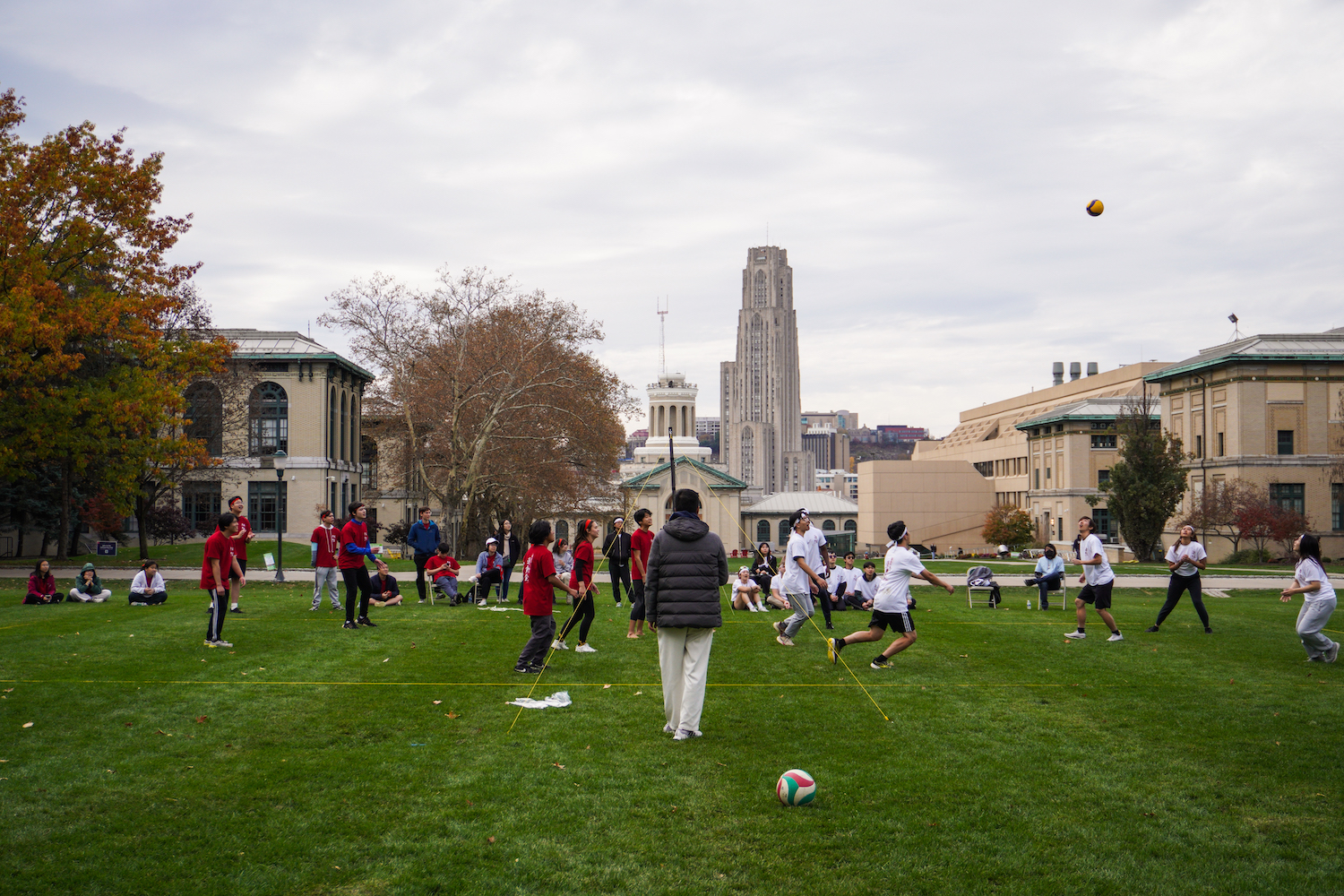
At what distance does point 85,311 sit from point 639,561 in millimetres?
19695

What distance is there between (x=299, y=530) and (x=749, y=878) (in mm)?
50979

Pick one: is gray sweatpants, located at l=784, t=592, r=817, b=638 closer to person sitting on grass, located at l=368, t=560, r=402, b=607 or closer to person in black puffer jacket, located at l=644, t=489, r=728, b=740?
person in black puffer jacket, located at l=644, t=489, r=728, b=740

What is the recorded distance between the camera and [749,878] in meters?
5.17

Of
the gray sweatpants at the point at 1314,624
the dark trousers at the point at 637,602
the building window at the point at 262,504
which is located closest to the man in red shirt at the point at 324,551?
the dark trousers at the point at 637,602

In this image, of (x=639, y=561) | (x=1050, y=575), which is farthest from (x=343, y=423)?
(x=1050, y=575)

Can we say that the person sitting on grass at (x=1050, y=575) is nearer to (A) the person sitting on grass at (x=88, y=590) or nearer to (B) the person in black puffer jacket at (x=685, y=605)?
(B) the person in black puffer jacket at (x=685, y=605)

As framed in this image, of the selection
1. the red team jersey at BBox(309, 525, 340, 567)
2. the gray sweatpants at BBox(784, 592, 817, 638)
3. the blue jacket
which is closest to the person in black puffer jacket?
the gray sweatpants at BBox(784, 592, 817, 638)

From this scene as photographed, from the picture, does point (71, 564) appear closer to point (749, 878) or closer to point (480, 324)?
point (480, 324)

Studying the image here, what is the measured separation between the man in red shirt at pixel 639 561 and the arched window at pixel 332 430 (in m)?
42.0

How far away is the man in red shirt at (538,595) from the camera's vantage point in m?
10.8

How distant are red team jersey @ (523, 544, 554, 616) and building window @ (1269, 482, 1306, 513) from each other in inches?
2103

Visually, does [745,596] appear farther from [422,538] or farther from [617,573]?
[422,538]

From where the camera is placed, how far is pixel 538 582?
1084cm

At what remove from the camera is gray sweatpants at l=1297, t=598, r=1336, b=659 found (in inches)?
474
